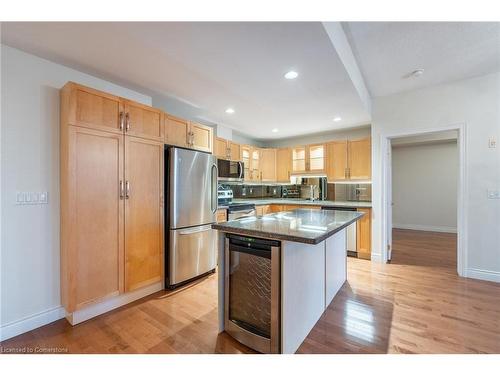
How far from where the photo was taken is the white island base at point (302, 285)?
1517 mm

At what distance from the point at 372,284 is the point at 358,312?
31.2 inches

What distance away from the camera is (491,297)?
245cm

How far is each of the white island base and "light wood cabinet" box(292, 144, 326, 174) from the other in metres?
2.47

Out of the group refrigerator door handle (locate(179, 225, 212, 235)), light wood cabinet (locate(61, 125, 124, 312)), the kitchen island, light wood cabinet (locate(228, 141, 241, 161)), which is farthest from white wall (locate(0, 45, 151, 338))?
light wood cabinet (locate(228, 141, 241, 161))

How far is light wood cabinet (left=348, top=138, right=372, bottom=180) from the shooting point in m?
4.09

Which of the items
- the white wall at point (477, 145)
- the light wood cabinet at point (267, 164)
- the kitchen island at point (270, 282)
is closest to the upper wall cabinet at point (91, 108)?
the kitchen island at point (270, 282)

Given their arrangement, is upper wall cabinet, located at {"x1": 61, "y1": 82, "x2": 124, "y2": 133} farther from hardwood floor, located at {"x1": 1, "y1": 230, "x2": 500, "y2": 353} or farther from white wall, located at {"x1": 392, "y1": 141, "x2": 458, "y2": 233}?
white wall, located at {"x1": 392, "y1": 141, "x2": 458, "y2": 233}

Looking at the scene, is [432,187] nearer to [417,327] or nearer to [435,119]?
[435,119]

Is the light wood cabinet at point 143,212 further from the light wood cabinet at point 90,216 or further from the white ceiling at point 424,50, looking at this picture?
the white ceiling at point 424,50

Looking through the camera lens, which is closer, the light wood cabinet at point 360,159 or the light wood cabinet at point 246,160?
the light wood cabinet at point 360,159

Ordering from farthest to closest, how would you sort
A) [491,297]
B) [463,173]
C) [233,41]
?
1. [463,173]
2. [491,297]
3. [233,41]

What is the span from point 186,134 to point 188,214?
1.04 metres

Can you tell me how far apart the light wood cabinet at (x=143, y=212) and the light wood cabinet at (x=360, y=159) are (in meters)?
3.39
